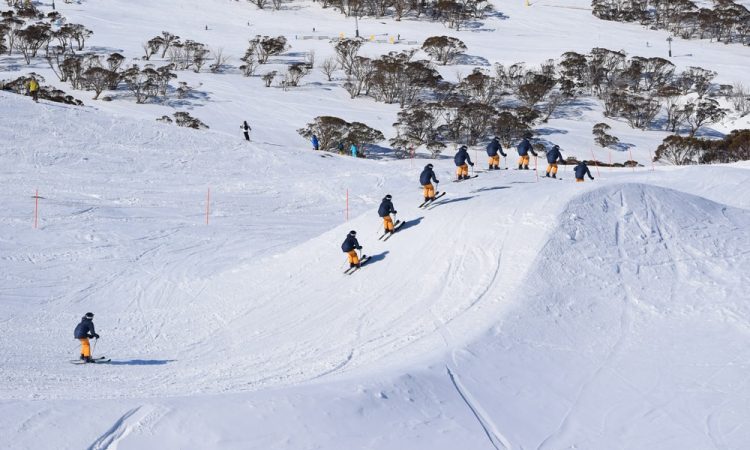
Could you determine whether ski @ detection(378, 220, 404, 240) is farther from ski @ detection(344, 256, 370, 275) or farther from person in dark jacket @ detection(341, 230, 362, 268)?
person in dark jacket @ detection(341, 230, 362, 268)

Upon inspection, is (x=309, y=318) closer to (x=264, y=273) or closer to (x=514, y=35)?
(x=264, y=273)

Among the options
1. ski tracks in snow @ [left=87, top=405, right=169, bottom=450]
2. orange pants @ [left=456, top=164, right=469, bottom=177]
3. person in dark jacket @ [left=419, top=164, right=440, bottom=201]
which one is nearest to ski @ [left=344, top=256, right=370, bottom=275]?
person in dark jacket @ [left=419, top=164, right=440, bottom=201]

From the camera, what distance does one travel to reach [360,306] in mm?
16484

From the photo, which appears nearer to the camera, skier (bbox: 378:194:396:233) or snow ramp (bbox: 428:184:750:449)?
snow ramp (bbox: 428:184:750:449)

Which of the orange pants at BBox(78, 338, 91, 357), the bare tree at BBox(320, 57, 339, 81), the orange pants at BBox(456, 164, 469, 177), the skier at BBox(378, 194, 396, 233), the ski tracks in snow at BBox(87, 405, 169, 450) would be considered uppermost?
the bare tree at BBox(320, 57, 339, 81)

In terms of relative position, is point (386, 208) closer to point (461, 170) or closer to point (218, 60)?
point (461, 170)

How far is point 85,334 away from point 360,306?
605cm

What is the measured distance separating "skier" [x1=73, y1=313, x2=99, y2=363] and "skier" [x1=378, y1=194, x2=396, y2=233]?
26.8ft

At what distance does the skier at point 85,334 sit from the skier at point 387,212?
26.8 ft

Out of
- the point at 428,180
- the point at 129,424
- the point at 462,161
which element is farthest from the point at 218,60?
the point at 129,424

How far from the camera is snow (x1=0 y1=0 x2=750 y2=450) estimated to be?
10.1 metres

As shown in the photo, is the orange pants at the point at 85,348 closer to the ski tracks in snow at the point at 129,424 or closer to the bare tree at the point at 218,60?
the ski tracks in snow at the point at 129,424

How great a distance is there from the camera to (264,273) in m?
20.7

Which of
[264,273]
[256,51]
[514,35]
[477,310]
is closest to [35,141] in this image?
[264,273]
